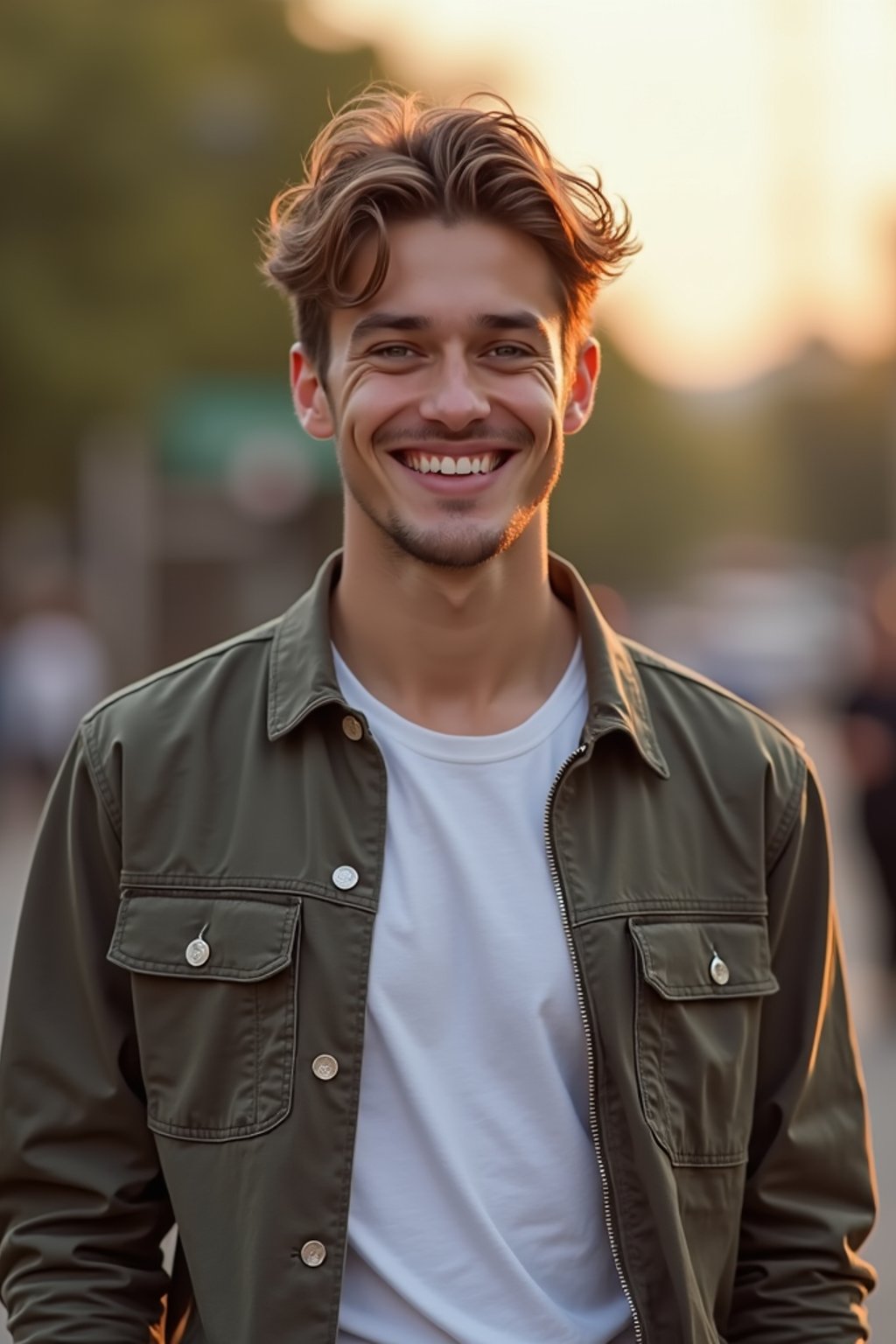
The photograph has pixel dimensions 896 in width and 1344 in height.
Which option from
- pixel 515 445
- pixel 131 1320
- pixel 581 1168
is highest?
pixel 515 445

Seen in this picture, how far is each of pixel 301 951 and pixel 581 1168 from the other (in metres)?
0.46

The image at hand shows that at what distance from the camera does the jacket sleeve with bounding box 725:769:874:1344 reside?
2.99 meters

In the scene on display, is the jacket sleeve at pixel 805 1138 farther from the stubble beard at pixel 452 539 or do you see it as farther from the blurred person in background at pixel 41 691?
the blurred person in background at pixel 41 691

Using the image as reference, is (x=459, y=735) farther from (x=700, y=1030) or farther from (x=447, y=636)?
(x=700, y=1030)

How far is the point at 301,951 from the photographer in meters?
2.87

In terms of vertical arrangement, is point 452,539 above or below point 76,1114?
above

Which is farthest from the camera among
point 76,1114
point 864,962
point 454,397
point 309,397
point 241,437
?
point 241,437

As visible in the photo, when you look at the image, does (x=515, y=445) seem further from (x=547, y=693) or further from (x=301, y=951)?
(x=301, y=951)

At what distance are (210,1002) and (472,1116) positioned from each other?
0.37 m

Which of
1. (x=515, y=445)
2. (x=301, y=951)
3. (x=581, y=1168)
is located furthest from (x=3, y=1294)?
(x=515, y=445)

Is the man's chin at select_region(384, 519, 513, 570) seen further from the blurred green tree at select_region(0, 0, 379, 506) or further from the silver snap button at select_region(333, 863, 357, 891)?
the blurred green tree at select_region(0, 0, 379, 506)

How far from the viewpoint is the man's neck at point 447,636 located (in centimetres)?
310

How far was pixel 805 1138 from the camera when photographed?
3.02 m

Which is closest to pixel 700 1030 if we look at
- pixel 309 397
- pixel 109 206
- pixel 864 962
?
pixel 309 397
